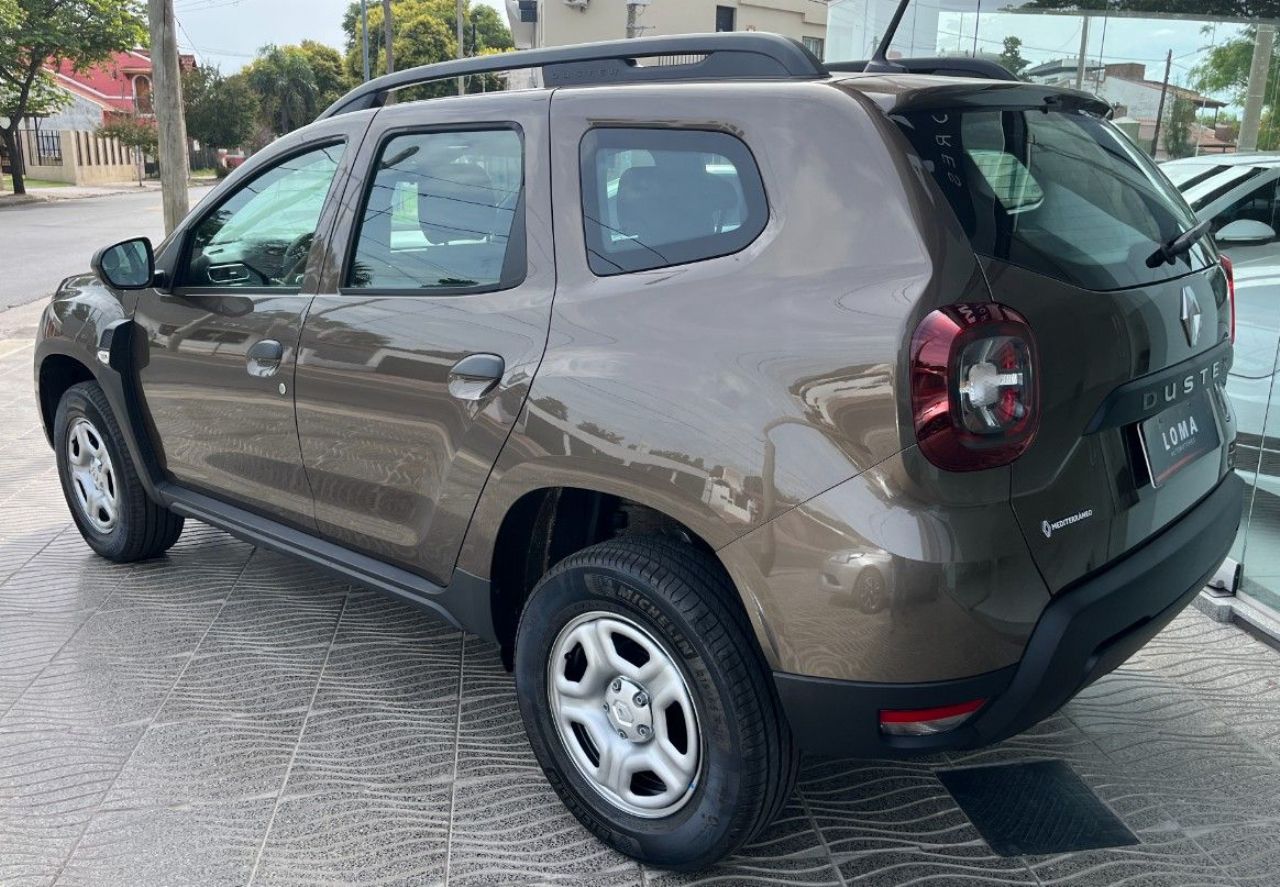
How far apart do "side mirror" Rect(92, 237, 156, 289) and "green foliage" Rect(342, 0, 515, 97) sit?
63.0m

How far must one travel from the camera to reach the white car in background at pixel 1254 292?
4277 millimetres

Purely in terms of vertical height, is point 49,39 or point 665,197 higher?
point 49,39

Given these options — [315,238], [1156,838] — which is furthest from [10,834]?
[1156,838]

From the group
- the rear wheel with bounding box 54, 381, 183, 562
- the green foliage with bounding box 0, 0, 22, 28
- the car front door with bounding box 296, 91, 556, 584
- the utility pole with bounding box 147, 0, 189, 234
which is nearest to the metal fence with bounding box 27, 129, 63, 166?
the green foliage with bounding box 0, 0, 22, 28

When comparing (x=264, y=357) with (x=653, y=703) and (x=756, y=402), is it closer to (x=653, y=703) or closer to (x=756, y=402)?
(x=653, y=703)

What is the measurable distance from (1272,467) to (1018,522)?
2635 mm

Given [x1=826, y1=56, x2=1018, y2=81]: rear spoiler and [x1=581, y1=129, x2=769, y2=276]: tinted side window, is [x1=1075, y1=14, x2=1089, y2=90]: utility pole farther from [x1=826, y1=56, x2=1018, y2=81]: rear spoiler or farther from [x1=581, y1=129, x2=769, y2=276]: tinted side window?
[x1=581, y1=129, x2=769, y2=276]: tinted side window

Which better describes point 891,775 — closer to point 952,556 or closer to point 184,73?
point 952,556

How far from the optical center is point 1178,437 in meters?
2.67

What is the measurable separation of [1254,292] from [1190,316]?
7.11 feet

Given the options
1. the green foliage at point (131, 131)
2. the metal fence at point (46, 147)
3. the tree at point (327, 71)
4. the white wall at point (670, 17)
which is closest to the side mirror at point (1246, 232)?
the white wall at point (670, 17)

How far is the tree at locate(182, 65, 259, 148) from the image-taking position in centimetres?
6300

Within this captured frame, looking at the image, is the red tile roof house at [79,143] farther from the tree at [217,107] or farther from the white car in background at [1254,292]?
the white car in background at [1254,292]

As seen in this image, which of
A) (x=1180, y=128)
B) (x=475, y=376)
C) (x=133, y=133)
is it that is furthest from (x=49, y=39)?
(x=475, y=376)
